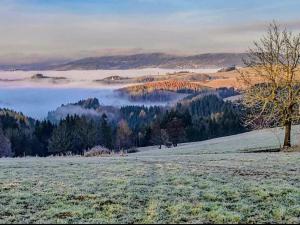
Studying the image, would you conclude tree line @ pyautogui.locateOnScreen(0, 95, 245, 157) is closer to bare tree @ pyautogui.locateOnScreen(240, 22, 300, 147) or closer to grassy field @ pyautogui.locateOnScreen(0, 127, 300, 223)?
bare tree @ pyautogui.locateOnScreen(240, 22, 300, 147)

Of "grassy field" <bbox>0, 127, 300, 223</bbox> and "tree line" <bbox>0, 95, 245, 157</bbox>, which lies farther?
"tree line" <bbox>0, 95, 245, 157</bbox>

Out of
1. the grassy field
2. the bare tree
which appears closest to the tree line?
the bare tree

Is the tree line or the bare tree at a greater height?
the bare tree

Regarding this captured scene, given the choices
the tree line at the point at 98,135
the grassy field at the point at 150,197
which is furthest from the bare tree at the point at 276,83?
the tree line at the point at 98,135

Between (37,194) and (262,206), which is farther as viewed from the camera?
(37,194)

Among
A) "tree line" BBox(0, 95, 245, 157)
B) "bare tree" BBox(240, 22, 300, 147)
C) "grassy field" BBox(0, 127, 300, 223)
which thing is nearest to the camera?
"grassy field" BBox(0, 127, 300, 223)

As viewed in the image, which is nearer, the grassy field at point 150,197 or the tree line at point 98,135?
the grassy field at point 150,197

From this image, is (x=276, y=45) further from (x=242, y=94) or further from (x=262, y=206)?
(x=262, y=206)

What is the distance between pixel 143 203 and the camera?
59.0 feet

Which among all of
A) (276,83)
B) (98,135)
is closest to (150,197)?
(276,83)

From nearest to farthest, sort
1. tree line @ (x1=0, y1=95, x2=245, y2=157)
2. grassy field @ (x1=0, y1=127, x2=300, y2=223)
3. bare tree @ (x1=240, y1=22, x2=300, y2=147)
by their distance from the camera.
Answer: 1. grassy field @ (x1=0, y1=127, x2=300, y2=223)
2. bare tree @ (x1=240, y1=22, x2=300, y2=147)
3. tree line @ (x1=0, y1=95, x2=245, y2=157)

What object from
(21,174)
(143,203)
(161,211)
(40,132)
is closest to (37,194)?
(143,203)

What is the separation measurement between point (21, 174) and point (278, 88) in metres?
35.5

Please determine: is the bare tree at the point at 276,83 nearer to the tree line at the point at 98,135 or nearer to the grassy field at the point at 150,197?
the grassy field at the point at 150,197
